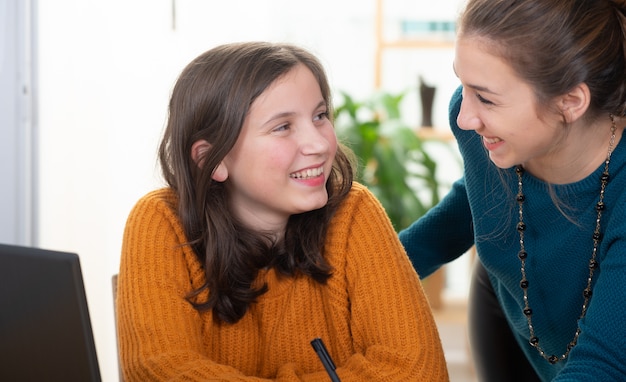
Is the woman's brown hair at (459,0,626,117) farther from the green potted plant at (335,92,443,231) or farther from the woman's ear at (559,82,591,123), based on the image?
the green potted plant at (335,92,443,231)

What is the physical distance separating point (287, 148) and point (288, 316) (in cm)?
29

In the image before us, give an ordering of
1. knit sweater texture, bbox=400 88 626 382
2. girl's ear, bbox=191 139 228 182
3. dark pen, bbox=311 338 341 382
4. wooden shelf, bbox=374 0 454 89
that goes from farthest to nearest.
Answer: wooden shelf, bbox=374 0 454 89, girl's ear, bbox=191 139 228 182, knit sweater texture, bbox=400 88 626 382, dark pen, bbox=311 338 341 382

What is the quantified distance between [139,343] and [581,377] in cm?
64

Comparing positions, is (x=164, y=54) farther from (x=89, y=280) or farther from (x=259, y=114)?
(x=259, y=114)

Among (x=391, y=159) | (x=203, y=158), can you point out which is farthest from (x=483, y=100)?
(x=391, y=159)

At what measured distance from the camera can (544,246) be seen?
1.47m

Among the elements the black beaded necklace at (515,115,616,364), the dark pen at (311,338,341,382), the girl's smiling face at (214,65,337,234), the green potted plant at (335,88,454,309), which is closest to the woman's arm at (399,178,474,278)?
the black beaded necklace at (515,115,616,364)

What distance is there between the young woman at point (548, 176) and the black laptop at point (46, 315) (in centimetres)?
68

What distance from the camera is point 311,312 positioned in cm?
146

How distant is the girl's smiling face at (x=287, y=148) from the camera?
1.40 m

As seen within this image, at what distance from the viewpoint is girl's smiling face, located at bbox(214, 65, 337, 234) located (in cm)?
140

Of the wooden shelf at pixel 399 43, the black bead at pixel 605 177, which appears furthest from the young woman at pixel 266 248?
the wooden shelf at pixel 399 43

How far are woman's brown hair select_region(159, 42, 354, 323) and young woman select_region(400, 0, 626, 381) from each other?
275 mm

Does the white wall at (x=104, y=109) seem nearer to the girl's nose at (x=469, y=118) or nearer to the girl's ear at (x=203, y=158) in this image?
the girl's ear at (x=203, y=158)
